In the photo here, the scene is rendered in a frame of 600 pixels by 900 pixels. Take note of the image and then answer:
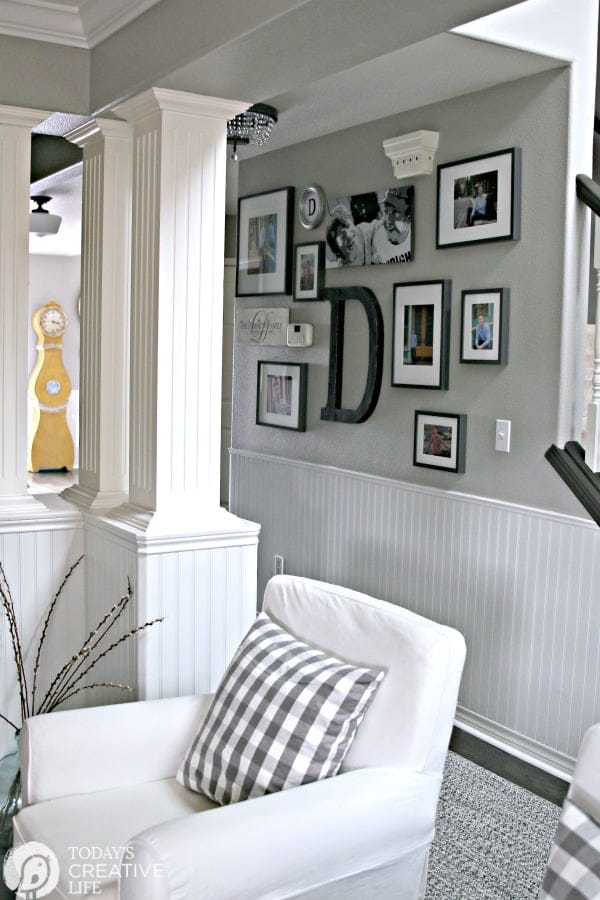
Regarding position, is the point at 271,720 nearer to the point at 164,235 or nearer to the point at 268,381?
the point at 164,235

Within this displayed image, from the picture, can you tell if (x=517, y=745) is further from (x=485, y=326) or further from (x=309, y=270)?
(x=309, y=270)

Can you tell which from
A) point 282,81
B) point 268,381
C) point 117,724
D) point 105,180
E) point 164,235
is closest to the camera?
point 117,724

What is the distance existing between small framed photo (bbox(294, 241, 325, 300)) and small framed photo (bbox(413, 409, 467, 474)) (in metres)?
0.91

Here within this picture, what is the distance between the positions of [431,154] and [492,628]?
179 cm

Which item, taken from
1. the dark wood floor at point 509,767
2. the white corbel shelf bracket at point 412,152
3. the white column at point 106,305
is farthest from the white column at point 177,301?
the dark wood floor at point 509,767

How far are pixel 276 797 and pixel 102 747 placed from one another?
56 centimetres

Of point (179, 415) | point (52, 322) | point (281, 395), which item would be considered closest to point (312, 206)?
point (281, 395)

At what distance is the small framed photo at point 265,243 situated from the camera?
4645 millimetres

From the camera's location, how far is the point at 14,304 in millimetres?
3223

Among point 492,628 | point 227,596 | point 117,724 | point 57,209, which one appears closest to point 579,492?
point 492,628

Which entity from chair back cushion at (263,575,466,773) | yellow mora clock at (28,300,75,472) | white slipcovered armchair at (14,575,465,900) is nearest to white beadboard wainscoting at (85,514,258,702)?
white slipcovered armchair at (14,575,465,900)

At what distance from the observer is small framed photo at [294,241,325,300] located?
14.6 ft

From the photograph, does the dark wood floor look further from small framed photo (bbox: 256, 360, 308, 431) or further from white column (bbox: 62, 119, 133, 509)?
small framed photo (bbox: 256, 360, 308, 431)

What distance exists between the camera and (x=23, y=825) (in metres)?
2.09
